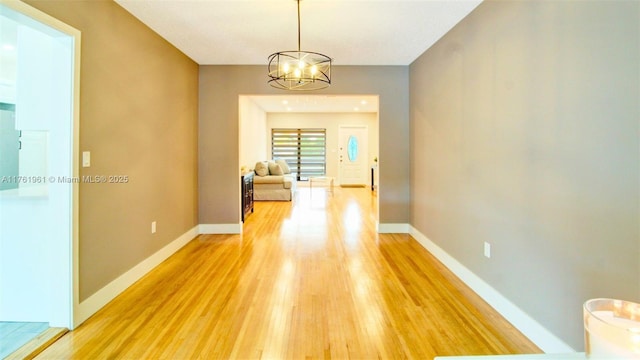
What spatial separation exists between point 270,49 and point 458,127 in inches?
92.2

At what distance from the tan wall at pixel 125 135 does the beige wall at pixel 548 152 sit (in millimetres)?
3026

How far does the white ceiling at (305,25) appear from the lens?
8.72ft

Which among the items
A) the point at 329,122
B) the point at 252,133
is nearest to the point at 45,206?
the point at 252,133

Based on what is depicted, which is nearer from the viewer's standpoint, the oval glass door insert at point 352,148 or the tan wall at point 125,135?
the tan wall at point 125,135

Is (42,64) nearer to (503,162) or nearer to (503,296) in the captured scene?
(503,162)

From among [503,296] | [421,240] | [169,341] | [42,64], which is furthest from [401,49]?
[169,341]

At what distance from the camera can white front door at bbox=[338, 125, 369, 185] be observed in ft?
34.7

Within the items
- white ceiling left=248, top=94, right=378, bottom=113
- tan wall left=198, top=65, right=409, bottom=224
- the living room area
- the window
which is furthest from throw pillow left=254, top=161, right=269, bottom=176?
tan wall left=198, top=65, right=409, bottom=224

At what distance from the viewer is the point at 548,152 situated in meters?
1.84

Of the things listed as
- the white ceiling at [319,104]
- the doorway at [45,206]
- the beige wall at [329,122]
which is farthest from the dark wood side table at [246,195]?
the beige wall at [329,122]

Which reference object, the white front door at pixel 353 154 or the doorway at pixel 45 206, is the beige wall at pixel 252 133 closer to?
the white front door at pixel 353 154

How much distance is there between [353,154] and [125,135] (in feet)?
27.8

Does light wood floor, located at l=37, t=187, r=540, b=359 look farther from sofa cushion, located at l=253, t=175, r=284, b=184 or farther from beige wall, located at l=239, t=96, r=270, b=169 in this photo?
beige wall, located at l=239, t=96, r=270, b=169

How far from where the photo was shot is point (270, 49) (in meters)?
3.74
